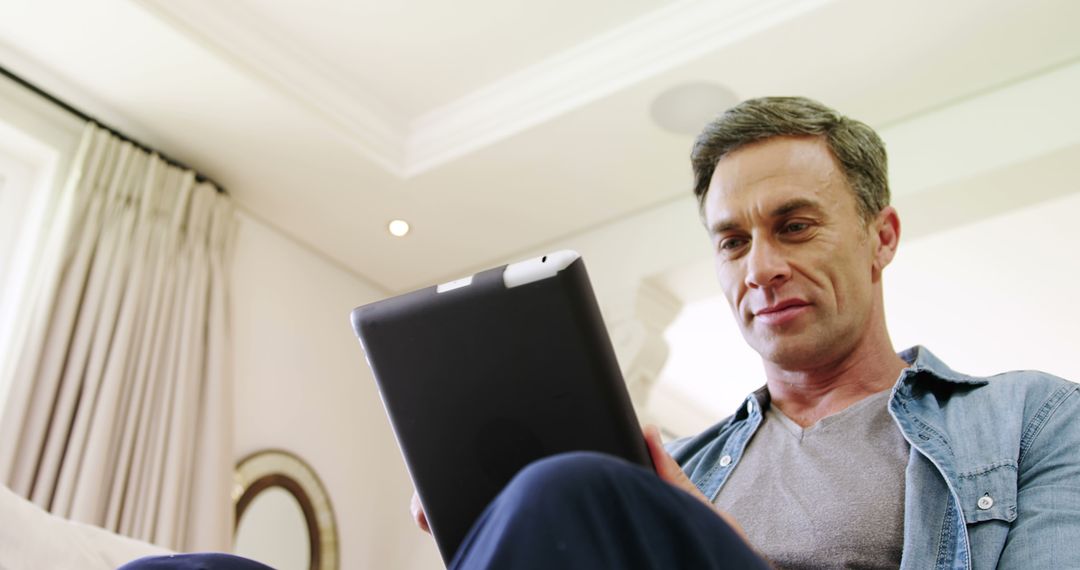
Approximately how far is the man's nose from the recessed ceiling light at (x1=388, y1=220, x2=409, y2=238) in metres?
2.21

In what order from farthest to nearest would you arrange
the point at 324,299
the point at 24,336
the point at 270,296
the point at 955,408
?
the point at 324,299 → the point at 270,296 → the point at 24,336 → the point at 955,408

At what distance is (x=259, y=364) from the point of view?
10.3 ft

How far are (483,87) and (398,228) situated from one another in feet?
2.17

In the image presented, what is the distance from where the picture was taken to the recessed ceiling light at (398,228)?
10.9 ft

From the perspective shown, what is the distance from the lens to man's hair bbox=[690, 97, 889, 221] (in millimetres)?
1308

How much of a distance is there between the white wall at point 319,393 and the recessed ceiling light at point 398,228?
34 cm

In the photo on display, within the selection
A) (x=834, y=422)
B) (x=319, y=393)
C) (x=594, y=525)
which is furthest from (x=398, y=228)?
(x=594, y=525)

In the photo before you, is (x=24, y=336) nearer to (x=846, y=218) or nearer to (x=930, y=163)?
(x=846, y=218)

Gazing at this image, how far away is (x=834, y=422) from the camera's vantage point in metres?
1.18

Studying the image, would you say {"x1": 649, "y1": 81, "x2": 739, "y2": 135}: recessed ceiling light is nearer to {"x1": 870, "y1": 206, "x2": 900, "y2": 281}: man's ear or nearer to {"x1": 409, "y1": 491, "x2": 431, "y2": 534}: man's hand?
{"x1": 870, "y1": 206, "x2": 900, "y2": 281}: man's ear

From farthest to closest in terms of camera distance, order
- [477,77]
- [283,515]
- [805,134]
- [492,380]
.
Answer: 1. [283,515]
2. [477,77]
3. [805,134]
4. [492,380]

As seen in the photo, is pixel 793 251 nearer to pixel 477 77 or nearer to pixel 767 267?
pixel 767 267

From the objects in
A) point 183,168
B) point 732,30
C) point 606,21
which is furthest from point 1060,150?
point 183,168

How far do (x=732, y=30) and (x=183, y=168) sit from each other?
5.58ft
